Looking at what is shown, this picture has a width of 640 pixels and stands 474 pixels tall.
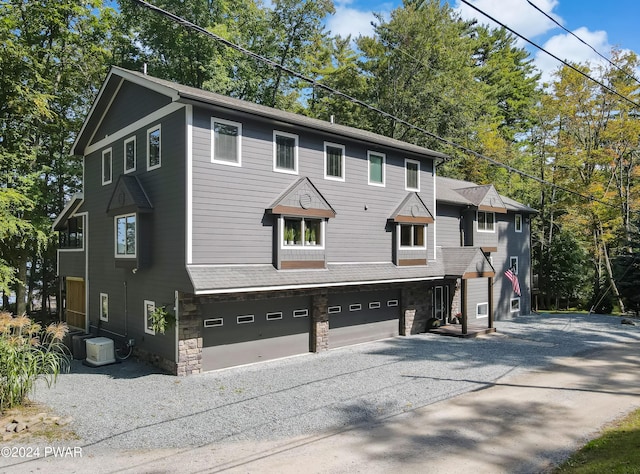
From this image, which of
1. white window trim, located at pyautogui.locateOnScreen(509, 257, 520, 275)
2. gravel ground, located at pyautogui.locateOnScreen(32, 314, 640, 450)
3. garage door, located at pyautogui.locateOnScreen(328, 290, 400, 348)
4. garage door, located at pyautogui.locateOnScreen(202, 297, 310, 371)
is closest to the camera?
gravel ground, located at pyautogui.locateOnScreen(32, 314, 640, 450)

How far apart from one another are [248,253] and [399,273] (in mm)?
6431

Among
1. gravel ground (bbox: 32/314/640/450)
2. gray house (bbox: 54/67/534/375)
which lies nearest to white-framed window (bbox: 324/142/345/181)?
gray house (bbox: 54/67/534/375)

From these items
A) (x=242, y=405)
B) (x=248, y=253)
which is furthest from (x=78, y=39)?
(x=242, y=405)

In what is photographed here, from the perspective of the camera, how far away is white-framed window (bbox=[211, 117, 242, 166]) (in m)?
11.8

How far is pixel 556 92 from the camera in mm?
26391

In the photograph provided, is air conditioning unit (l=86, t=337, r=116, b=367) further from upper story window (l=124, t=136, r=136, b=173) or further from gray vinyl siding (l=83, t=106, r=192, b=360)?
upper story window (l=124, t=136, r=136, b=173)

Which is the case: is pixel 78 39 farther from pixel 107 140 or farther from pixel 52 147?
pixel 107 140

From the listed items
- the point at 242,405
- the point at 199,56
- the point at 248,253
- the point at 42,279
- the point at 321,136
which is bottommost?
the point at 242,405

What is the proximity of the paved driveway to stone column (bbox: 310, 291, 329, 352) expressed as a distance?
0.50m

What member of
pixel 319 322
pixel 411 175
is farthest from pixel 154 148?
pixel 411 175

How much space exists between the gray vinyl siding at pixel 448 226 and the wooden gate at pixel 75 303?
609 inches

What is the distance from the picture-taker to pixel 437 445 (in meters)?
7.20

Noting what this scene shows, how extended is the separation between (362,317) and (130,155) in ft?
32.9

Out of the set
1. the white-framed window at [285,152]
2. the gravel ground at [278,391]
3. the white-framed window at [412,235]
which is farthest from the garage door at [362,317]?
the white-framed window at [285,152]
